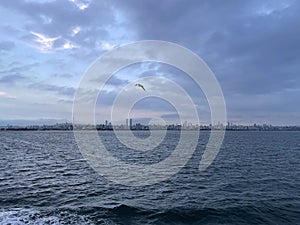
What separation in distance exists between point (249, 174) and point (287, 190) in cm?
1020

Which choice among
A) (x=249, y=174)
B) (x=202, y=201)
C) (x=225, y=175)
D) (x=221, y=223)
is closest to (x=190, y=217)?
(x=221, y=223)

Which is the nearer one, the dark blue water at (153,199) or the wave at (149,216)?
the wave at (149,216)

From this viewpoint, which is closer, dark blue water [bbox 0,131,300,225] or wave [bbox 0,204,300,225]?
wave [bbox 0,204,300,225]

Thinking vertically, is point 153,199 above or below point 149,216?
above

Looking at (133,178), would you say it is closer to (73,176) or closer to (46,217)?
(73,176)

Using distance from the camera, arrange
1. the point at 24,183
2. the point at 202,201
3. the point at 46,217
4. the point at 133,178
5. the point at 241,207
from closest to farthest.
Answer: the point at 46,217 < the point at 241,207 < the point at 202,201 < the point at 24,183 < the point at 133,178

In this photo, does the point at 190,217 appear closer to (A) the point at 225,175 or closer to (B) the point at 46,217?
(B) the point at 46,217

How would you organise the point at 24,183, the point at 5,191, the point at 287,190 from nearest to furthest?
1. the point at 5,191
2. the point at 287,190
3. the point at 24,183

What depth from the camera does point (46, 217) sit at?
73.7ft

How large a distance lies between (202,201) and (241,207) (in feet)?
12.0

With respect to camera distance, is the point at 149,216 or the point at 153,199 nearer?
the point at 149,216

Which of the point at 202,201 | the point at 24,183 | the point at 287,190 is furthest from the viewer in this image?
the point at 24,183

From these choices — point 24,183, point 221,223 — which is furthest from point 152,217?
point 24,183

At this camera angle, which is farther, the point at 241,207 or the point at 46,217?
the point at 241,207
